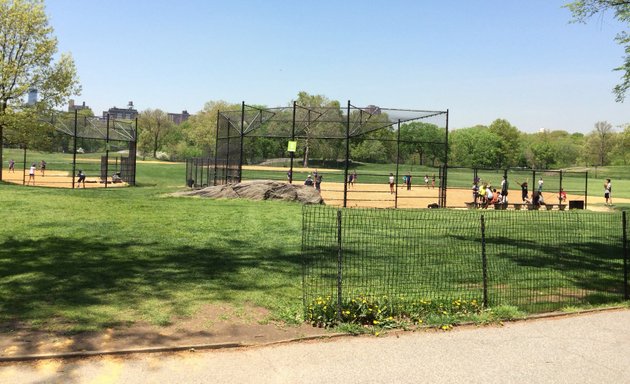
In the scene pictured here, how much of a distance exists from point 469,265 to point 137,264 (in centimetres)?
663

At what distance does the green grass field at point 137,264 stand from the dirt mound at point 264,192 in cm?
502

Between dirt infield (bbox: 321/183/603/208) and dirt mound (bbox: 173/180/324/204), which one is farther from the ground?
dirt mound (bbox: 173/180/324/204)

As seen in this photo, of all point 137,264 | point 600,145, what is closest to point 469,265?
point 137,264

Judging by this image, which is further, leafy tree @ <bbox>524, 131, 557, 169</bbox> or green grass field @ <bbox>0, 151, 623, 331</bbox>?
leafy tree @ <bbox>524, 131, 557, 169</bbox>

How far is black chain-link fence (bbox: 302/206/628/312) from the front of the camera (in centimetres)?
827

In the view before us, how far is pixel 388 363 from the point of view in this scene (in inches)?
213

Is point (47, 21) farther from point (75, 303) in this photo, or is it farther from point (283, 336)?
point (283, 336)

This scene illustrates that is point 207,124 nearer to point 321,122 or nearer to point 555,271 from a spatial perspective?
point 321,122

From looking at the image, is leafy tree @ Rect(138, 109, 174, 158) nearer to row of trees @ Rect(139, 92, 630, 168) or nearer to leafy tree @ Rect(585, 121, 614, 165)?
Result: row of trees @ Rect(139, 92, 630, 168)

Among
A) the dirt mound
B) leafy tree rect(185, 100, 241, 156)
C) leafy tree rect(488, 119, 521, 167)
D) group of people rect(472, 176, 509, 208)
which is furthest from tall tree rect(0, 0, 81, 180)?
leafy tree rect(488, 119, 521, 167)

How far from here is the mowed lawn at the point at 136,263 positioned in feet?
22.6

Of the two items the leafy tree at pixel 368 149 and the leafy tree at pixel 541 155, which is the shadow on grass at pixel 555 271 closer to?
the leafy tree at pixel 368 149

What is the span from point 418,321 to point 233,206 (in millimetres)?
13691

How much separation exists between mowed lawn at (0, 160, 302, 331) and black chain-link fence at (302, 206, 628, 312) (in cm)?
84
